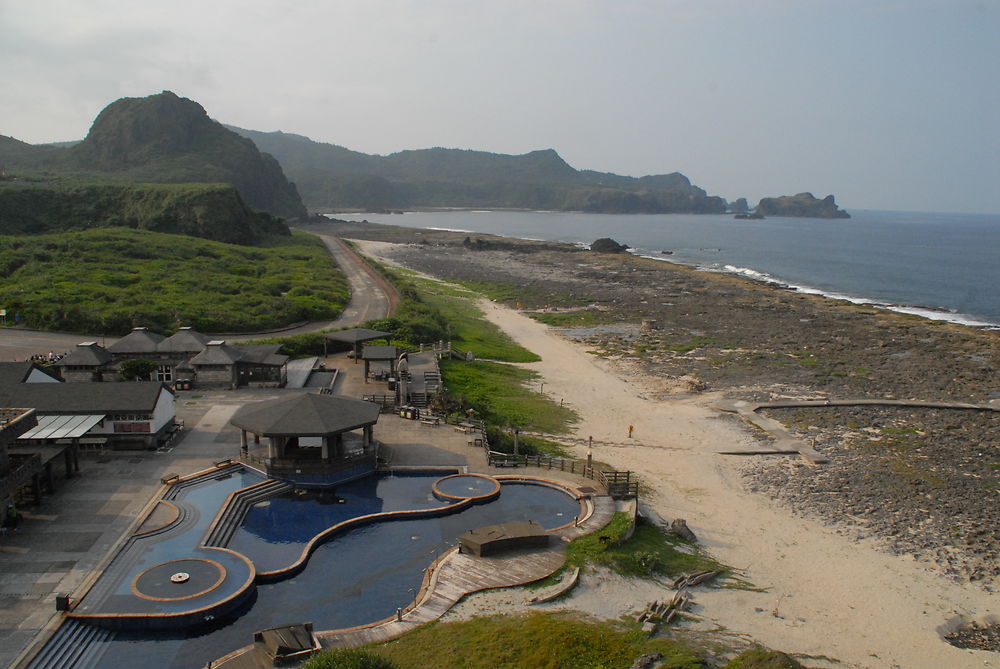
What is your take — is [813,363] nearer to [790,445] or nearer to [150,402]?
[790,445]

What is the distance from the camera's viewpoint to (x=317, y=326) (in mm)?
58875

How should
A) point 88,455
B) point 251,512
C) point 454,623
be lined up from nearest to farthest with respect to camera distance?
point 454,623 → point 251,512 → point 88,455

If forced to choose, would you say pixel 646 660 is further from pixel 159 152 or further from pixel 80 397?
pixel 159 152

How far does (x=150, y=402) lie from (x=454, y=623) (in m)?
19.1

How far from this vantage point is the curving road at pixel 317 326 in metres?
47.1

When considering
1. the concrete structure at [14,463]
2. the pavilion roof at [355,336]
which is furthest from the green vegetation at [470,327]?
the concrete structure at [14,463]

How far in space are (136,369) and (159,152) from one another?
162 meters

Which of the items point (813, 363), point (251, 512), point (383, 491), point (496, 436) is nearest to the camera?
point (251, 512)

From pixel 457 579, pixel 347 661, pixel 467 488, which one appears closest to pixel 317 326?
pixel 467 488

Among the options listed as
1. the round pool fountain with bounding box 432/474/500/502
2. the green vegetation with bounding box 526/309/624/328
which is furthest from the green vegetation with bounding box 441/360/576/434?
the green vegetation with bounding box 526/309/624/328

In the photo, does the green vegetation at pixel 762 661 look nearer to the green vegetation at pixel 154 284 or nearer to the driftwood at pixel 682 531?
the driftwood at pixel 682 531

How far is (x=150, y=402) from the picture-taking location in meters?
30.9

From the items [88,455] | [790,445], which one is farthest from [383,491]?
[790,445]

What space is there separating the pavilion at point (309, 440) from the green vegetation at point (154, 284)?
87.0 ft
